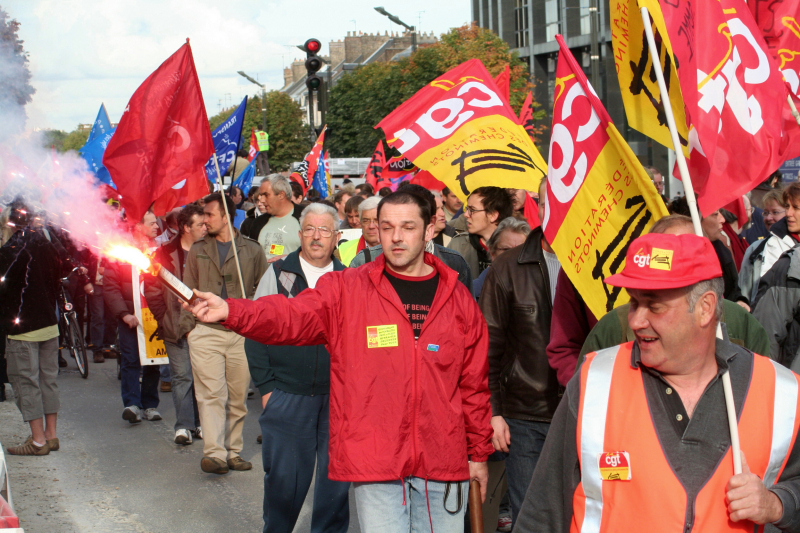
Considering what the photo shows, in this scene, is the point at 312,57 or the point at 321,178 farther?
the point at 321,178

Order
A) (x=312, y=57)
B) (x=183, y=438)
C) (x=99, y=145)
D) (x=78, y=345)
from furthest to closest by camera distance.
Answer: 1. (x=312, y=57)
2. (x=99, y=145)
3. (x=78, y=345)
4. (x=183, y=438)

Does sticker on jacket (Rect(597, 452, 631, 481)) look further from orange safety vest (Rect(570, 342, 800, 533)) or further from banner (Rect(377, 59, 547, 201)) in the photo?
banner (Rect(377, 59, 547, 201))

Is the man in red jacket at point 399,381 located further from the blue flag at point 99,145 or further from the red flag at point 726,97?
the blue flag at point 99,145

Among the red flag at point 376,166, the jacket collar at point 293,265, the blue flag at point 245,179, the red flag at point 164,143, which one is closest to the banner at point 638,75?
the jacket collar at point 293,265

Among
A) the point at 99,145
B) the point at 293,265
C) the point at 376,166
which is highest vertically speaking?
the point at 99,145

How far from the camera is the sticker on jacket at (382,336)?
12.6 feet

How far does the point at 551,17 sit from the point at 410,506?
141ft

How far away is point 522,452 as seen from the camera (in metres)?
4.61

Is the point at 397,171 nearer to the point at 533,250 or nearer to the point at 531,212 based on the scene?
the point at 531,212

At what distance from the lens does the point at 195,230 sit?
26.5 feet

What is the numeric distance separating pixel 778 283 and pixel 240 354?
409cm

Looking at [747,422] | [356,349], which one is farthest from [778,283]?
[747,422]

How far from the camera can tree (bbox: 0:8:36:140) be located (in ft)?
17.5

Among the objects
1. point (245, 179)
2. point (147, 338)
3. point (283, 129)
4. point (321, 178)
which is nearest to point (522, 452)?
point (147, 338)
